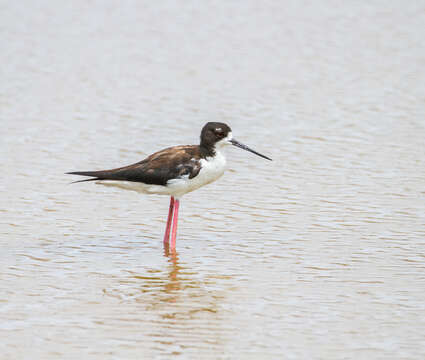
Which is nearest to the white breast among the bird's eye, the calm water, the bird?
the bird

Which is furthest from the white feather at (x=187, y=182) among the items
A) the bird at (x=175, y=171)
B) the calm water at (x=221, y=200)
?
the calm water at (x=221, y=200)

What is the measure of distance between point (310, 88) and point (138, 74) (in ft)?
10.6

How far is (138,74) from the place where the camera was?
17.5 metres

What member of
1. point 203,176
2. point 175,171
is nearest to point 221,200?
point 203,176

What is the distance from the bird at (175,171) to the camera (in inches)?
358

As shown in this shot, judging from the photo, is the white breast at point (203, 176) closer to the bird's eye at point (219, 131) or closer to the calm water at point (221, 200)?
the bird's eye at point (219, 131)

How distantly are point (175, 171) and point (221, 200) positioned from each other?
1.74 metres

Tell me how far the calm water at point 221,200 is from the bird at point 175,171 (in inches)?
21.1

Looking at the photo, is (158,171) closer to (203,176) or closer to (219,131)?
(203,176)

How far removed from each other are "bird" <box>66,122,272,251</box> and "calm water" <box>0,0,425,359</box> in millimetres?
536

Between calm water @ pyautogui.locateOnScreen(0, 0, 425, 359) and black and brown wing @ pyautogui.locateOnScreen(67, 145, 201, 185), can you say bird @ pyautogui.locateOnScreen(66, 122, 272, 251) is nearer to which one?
black and brown wing @ pyautogui.locateOnScreen(67, 145, 201, 185)

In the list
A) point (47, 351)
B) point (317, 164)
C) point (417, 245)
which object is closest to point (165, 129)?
point (317, 164)

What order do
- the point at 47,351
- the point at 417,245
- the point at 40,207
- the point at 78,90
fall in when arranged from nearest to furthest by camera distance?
1. the point at 47,351
2. the point at 417,245
3. the point at 40,207
4. the point at 78,90

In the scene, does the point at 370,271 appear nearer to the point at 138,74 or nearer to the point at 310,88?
the point at 310,88
